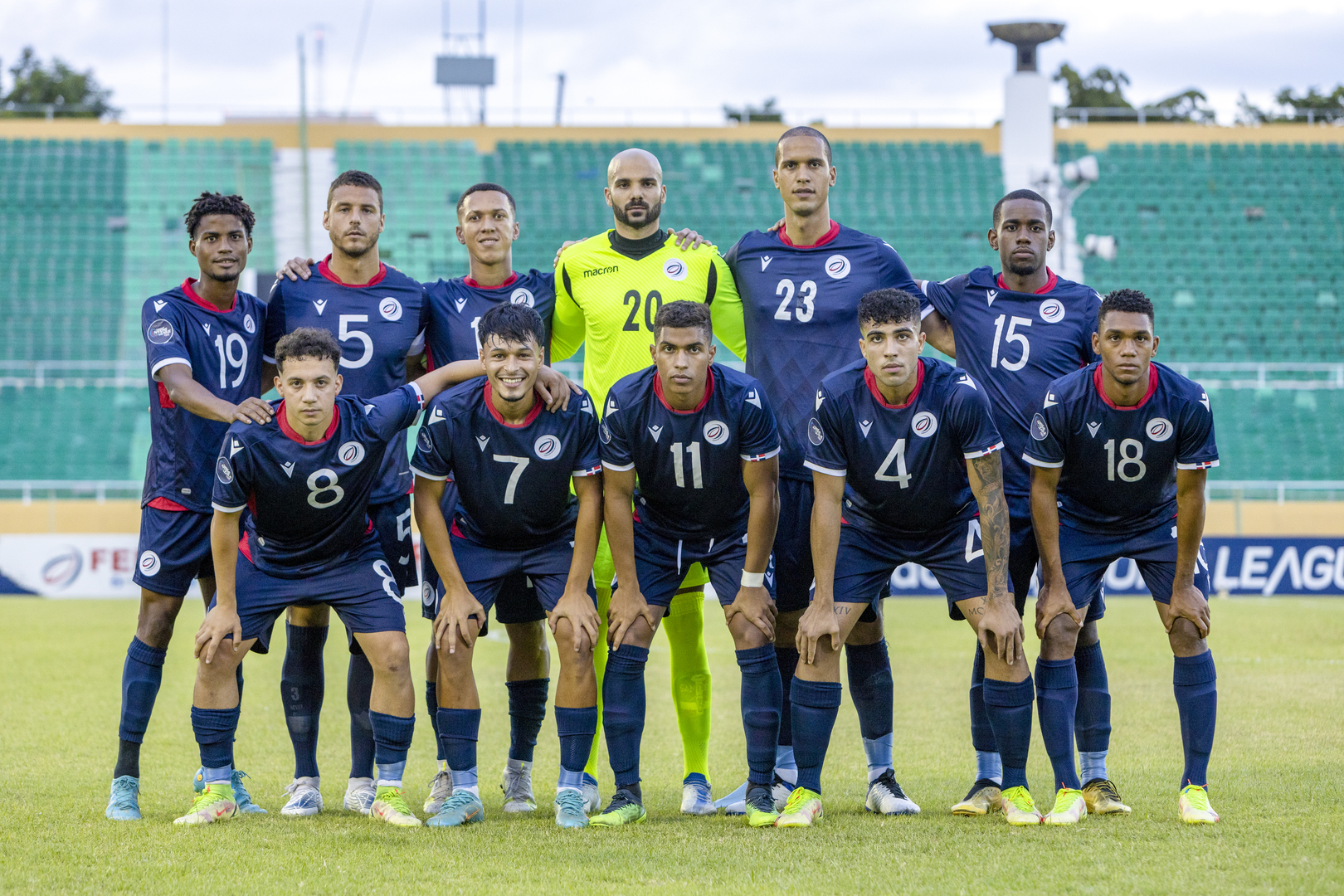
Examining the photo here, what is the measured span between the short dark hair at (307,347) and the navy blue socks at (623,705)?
1615 millimetres

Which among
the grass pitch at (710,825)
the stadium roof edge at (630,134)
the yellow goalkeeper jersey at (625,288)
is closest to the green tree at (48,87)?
the stadium roof edge at (630,134)

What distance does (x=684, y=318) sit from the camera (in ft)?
16.3

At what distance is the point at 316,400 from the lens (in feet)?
16.4

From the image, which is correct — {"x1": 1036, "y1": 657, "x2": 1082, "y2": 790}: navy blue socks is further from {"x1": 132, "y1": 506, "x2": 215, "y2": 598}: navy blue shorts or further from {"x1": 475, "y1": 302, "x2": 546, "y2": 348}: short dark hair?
{"x1": 132, "y1": 506, "x2": 215, "y2": 598}: navy blue shorts

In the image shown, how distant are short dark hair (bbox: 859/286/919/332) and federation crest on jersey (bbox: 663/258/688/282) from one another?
105 cm

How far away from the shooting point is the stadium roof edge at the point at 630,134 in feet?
88.4

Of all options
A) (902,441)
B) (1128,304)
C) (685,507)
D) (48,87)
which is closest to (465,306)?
(685,507)

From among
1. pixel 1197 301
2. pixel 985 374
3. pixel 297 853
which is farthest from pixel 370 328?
pixel 1197 301

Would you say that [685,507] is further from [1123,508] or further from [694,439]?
[1123,508]

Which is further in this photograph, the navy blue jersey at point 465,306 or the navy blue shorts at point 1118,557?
the navy blue jersey at point 465,306

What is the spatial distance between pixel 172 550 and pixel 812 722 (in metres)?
2.68

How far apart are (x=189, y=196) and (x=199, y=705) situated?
2337 cm

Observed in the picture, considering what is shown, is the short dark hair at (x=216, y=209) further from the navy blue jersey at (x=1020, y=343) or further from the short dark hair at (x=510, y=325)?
the navy blue jersey at (x=1020, y=343)

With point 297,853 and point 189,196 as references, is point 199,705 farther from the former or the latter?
point 189,196
